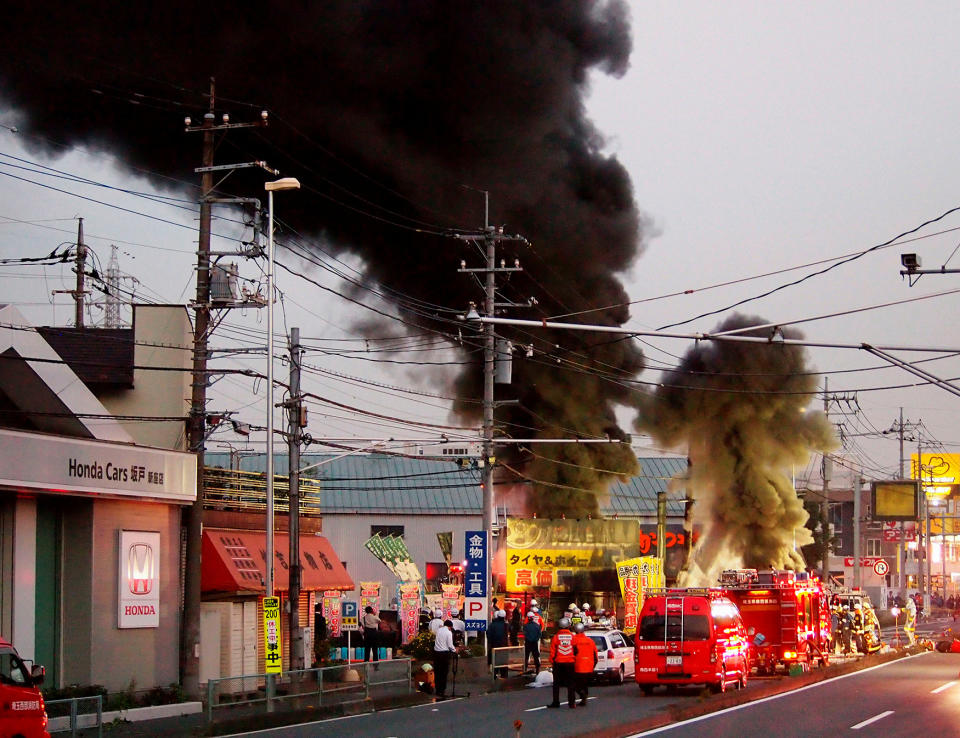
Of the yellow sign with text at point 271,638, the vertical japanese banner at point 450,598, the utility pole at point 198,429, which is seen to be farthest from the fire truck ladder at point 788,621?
the utility pole at point 198,429

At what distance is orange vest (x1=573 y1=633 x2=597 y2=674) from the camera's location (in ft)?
77.4

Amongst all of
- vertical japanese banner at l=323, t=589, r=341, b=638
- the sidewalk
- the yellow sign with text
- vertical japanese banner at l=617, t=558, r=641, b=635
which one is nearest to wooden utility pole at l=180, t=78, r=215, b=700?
the sidewalk

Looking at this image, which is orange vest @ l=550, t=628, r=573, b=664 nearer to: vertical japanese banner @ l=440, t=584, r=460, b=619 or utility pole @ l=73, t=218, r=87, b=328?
vertical japanese banner @ l=440, t=584, r=460, b=619

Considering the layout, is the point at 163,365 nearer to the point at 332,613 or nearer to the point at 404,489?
the point at 332,613

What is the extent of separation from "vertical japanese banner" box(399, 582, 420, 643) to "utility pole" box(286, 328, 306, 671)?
36.7 feet

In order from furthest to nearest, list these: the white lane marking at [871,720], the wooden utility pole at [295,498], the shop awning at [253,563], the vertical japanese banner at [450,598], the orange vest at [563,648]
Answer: the vertical japanese banner at [450,598] < the shop awning at [253,563] < the wooden utility pole at [295,498] < the orange vest at [563,648] < the white lane marking at [871,720]

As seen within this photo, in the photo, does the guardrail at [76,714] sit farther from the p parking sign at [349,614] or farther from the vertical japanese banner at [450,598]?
the vertical japanese banner at [450,598]

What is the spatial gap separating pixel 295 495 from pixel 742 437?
2596 cm

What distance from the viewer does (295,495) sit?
97.7 feet

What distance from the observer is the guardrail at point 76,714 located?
691 inches

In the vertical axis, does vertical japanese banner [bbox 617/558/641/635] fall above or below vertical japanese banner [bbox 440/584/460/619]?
above

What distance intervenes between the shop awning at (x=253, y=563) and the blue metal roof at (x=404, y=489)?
38036 mm

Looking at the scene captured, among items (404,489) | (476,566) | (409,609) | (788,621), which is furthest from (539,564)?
(404,489)

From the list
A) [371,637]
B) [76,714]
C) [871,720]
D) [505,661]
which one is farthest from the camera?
[371,637]
